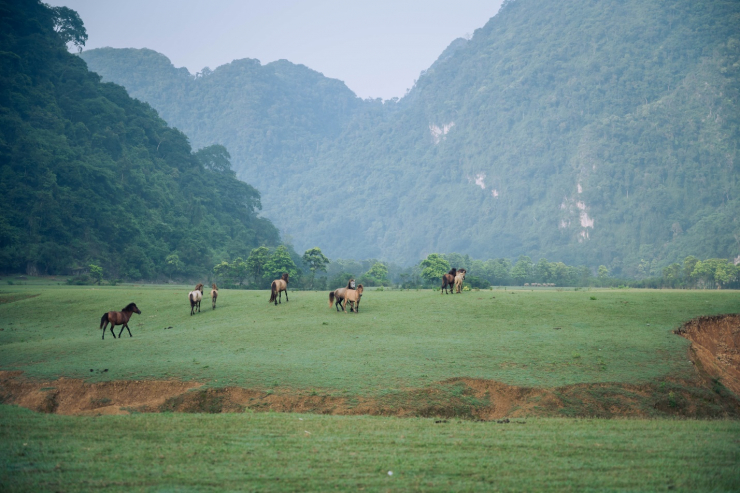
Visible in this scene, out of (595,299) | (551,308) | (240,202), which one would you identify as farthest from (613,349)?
(240,202)

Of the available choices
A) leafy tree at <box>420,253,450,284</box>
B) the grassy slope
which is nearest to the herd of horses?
the grassy slope

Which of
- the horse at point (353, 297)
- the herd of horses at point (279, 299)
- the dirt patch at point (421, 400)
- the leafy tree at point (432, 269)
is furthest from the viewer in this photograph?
the leafy tree at point (432, 269)

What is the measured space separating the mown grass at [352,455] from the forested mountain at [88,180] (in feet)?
201

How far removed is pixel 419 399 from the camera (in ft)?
47.8

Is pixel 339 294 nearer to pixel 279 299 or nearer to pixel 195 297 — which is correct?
pixel 279 299

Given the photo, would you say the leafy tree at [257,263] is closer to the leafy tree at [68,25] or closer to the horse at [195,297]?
the horse at [195,297]

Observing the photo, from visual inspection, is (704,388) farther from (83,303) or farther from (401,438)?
(83,303)

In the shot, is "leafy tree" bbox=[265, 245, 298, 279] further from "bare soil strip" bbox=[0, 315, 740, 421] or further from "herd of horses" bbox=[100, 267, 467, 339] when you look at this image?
"bare soil strip" bbox=[0, 315, 740, 421]

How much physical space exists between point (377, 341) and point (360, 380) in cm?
463

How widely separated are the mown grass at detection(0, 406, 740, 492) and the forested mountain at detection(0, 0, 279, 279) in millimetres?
61274

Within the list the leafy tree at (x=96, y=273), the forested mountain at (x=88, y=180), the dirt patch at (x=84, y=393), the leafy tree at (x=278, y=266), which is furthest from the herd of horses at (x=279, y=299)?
the forested mountain at (x=88, y=180)

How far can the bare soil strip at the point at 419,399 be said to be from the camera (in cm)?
1427

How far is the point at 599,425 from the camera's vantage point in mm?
11961

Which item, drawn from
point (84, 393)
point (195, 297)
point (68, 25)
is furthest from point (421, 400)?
point (68, 25)
